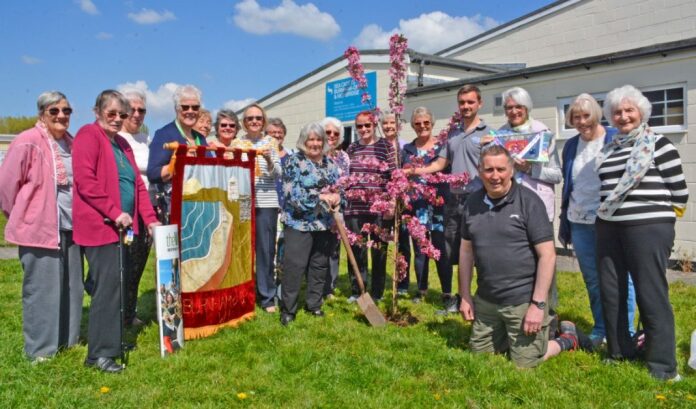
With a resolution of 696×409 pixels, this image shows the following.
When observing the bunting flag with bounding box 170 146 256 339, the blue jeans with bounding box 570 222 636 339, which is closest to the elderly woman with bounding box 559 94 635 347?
the blue jeans with bounding box 570 222 636 339

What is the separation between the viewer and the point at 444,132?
536 centimetres

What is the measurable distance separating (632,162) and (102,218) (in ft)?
12.8

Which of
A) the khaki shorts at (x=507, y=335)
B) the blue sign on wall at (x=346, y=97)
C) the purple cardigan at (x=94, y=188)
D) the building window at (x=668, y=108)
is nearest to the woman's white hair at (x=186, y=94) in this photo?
the purple cardigan at (x=94, y=188)

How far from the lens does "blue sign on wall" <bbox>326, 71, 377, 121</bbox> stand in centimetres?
1266

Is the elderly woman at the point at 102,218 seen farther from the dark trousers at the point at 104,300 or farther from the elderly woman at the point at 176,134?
the elderly woman at the point at 176,134

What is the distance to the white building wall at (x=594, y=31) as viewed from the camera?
11.9 metres

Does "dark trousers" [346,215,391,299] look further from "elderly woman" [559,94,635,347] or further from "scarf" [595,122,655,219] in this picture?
"scarf" [595,122,655,219]

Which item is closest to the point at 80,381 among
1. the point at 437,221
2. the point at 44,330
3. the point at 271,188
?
the point at 44,330

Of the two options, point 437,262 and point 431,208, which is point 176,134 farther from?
point 437,262

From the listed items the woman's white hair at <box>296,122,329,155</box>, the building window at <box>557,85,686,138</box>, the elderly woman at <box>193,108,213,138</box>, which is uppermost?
the building window at <box>557,85,686,138</box>

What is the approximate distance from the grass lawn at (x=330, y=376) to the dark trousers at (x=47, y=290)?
0.53 feet

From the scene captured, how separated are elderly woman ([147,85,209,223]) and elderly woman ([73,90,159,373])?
21.7 inches

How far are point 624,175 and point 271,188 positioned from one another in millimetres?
3408

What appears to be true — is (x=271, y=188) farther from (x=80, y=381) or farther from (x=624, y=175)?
(x=624, y=175)
